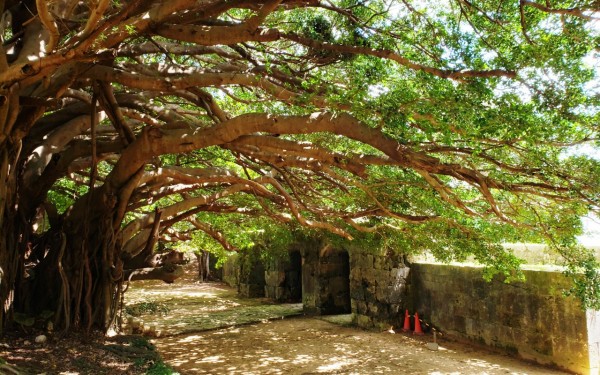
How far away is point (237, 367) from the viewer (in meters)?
7.89

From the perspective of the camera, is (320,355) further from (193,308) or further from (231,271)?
(231,271)

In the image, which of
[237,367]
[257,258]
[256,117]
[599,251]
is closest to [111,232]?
[256,117]

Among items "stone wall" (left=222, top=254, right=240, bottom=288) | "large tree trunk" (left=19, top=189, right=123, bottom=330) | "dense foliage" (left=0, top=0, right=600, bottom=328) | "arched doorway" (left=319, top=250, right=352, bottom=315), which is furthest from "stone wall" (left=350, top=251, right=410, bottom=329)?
"stone wall" (left=222, top=254, right=240, bottom=288)

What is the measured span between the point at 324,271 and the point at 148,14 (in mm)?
11240

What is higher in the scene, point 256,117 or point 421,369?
point 256,117

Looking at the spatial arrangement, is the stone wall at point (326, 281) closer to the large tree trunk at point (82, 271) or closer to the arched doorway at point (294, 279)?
the arched doorway at point (294, 279)

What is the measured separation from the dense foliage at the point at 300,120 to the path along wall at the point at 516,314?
2189mm

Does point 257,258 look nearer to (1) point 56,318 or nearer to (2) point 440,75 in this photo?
(1) point 56,318

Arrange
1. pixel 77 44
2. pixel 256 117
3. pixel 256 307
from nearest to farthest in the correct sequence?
1. pixel 77 44
2. pixel 256 117
3. pixel 256 307

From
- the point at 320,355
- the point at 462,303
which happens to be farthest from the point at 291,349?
the point at 462,303

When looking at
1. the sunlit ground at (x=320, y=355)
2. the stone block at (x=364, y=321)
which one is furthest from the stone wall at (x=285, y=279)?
the sunlit ground at (x=320, y=355)

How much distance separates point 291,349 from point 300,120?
678 centimetres

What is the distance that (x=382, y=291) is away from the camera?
11.4 m

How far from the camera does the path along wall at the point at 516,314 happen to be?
7.55 m
